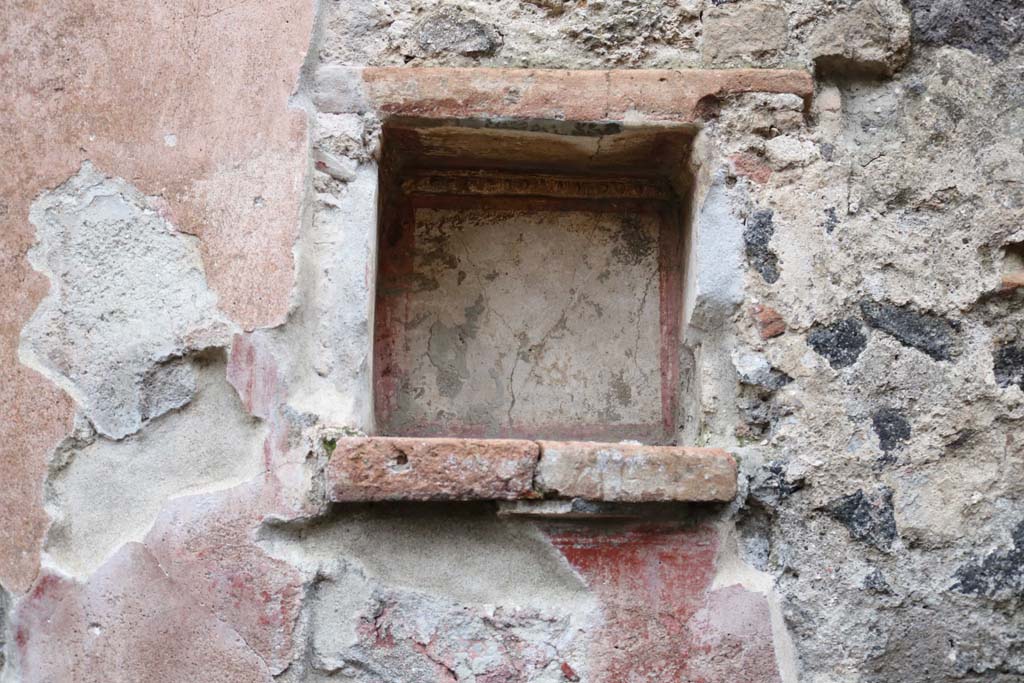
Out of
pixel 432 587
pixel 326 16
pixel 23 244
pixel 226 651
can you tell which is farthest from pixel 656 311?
pixel 23 244

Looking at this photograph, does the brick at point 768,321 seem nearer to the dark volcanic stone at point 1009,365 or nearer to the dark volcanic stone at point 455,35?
the dark volcanic stone at point 1009,365

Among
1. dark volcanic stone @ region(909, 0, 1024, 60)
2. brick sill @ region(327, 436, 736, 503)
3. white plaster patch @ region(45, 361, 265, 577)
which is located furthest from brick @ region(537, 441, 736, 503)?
dark volcanic stone @ region(909, 0, 1024, 60)

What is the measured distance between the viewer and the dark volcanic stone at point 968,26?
5.90ft

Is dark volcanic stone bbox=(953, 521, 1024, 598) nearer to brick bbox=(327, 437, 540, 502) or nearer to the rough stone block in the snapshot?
brick bbox=(327, 437, 540, 502)

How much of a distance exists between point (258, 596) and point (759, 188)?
103 centimetres

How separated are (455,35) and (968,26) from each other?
2.90 ft

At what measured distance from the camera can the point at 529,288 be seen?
6.25 feet

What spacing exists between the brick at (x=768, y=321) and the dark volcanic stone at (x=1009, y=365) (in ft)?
1.14

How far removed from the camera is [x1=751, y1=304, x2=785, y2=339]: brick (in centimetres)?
169

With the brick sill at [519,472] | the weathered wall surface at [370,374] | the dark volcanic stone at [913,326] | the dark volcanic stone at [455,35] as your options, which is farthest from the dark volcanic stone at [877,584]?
the dark volcanic stone at [455,35]

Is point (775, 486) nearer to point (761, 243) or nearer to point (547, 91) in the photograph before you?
point (761, 243)

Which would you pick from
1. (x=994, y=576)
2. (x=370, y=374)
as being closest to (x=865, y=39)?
(x=994, y=576)

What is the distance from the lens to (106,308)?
5.49ft

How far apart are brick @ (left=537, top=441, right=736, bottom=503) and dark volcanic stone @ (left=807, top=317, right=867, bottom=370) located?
0.26 meters
